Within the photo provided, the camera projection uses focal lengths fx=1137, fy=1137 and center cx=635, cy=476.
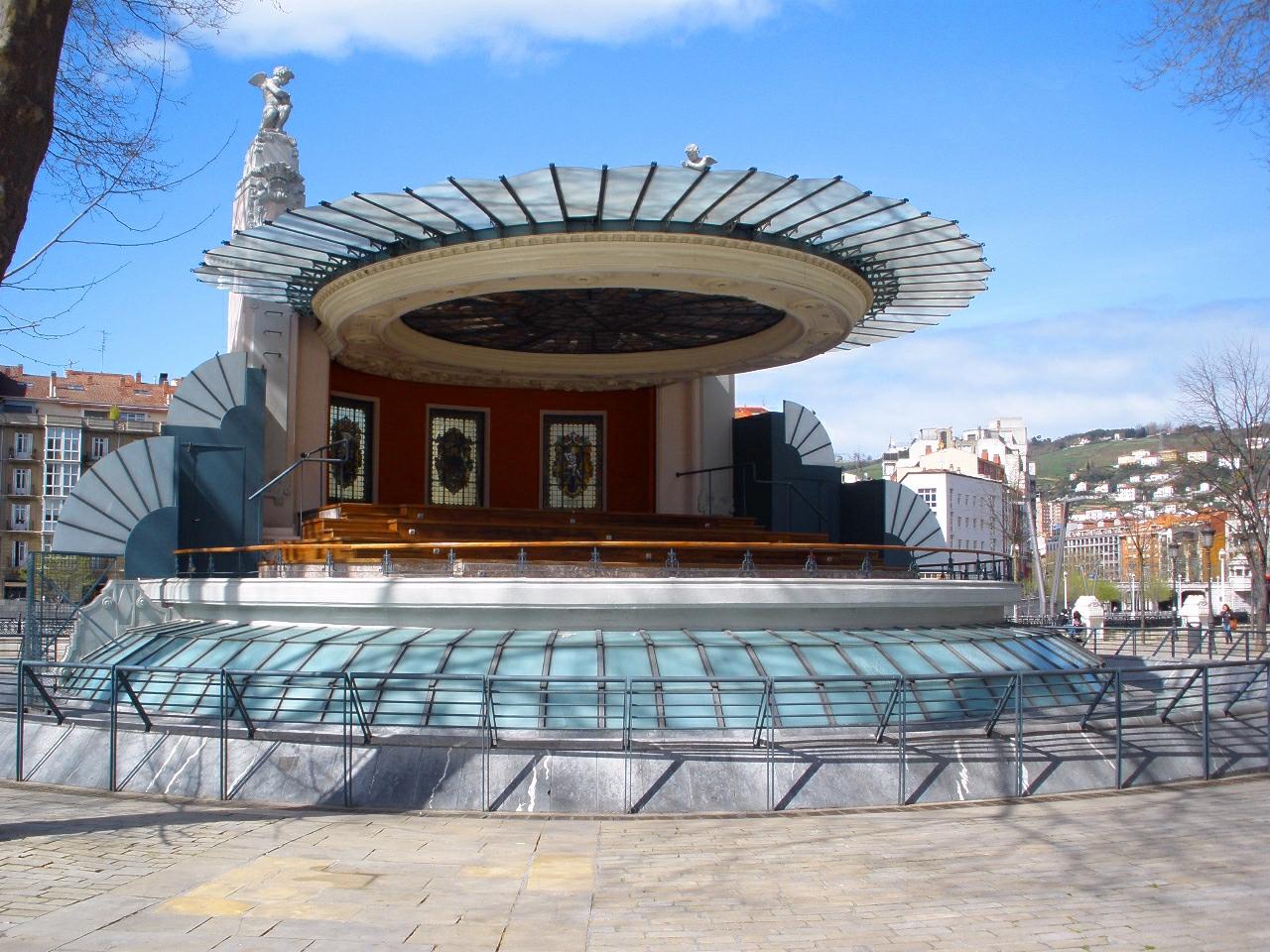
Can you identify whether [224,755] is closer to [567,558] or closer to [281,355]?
[567,558]

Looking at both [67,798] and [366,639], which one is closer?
[67,798]

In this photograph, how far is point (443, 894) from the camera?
30.8ft

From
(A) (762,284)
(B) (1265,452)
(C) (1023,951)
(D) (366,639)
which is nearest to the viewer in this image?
(C) (1023,951)

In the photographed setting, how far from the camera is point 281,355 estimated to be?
27.5 metres

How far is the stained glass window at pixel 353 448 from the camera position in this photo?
99.0 ft

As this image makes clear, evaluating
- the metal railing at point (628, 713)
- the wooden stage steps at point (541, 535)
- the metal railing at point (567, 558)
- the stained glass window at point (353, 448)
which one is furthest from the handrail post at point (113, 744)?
the stained glass window at point (353, 448)

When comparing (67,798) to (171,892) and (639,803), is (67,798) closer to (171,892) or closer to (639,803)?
(171,892)

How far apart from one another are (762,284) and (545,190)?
5404 mm

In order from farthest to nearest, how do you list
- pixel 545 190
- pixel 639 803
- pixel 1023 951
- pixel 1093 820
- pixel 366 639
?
pixel 545 190 → pixel 366 639 → pixel 639 803 → pixel 1093 820 → pixel 1023 951

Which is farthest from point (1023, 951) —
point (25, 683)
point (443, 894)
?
point (25, 683)

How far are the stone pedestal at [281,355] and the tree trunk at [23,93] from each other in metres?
16.6

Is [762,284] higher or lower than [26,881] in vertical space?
higher

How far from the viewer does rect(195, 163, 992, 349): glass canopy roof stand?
1867 cm

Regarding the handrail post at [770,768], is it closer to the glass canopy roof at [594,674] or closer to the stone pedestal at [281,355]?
the glass canopy roof at [594,674]
